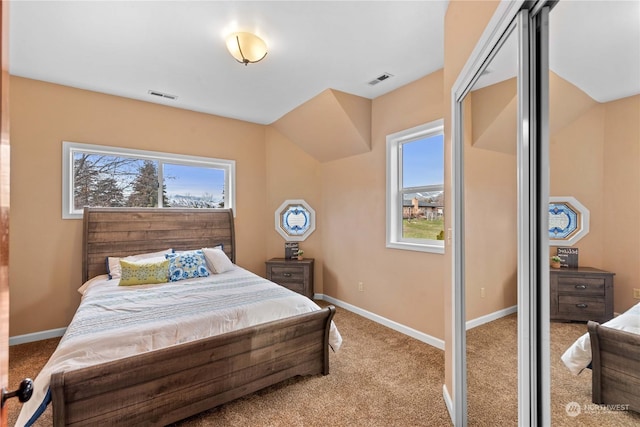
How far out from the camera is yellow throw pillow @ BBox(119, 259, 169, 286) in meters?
2.72

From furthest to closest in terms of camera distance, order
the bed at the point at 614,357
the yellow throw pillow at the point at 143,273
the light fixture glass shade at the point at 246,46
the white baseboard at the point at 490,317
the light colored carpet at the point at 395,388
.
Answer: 1. the yellow throw pillow at the point at 143,273
2. the light fixture glass shade at the point at 246,46
3. the white baseboard at the point at 490,317
4. the light colored carpet at the point at 395,388
5. the bed at the point at 614,357

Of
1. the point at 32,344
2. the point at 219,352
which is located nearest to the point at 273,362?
the point at 219,352

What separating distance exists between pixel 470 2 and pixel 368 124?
2048 millimetres

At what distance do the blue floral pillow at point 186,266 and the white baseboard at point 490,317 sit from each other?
257 cm

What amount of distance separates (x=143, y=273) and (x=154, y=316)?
1033 mm

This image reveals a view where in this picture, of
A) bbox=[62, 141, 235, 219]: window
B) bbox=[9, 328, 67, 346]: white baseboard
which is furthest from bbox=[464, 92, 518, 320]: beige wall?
bbox=[9, 328, 67, 346]: white baseboard

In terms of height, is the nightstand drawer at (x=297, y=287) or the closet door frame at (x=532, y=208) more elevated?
the closet door frame at (x=532, y=208)

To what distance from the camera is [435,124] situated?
2.78 m

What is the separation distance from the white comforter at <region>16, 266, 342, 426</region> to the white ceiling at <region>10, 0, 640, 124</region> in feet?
6.73

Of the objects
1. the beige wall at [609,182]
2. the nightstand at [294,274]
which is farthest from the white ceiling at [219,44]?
the nightstand at [294,274]

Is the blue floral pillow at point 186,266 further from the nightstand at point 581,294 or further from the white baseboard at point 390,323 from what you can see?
the nightstand at point 581,294

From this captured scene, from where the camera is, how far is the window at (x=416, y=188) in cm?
287

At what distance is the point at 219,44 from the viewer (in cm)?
237

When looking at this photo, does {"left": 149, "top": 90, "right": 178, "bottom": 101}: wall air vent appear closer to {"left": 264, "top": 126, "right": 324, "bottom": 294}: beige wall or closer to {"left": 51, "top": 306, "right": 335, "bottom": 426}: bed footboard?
{"left": 264, "top": 126, "right": 324, "bottom": 294}: beige wall
